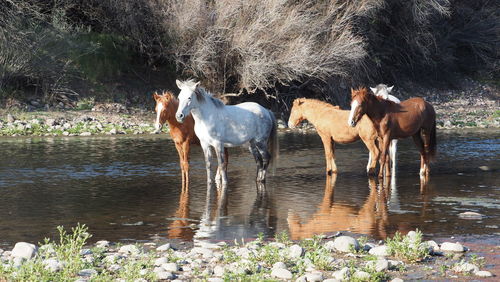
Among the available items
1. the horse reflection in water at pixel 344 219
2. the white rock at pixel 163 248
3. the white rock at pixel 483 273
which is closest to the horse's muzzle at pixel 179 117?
the horse reflection in water at pixel 344 219

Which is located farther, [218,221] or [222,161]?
[222,161]

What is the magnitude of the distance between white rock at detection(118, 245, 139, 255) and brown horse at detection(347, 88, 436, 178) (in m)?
5.80

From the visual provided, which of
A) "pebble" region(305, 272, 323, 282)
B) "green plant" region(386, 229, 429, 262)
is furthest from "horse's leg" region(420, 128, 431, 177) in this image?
"pebble" region(305, 272, 323, 282)

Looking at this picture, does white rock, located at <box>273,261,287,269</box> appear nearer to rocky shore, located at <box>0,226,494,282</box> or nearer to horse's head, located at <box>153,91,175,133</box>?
rocky shore, located at <box>0,226,494,282</box>

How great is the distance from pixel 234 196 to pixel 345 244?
13.7 feet

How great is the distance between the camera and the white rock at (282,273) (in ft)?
22.3

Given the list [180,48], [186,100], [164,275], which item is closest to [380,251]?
[164,275]

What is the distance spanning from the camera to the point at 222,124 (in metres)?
12.7

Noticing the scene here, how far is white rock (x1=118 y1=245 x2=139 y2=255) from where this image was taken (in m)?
7.66

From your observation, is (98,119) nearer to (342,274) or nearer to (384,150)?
(384,150)

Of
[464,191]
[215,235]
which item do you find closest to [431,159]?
[464,191]

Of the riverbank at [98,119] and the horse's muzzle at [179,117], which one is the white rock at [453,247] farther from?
the riverbank at [98,119]

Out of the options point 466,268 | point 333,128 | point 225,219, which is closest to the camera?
point 466,268

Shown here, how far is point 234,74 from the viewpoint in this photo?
1000 inches
